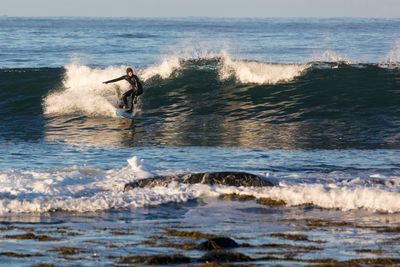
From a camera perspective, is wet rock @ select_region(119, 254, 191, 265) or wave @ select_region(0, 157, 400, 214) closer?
wet rock @ select_region(119, 254, 191, 265)

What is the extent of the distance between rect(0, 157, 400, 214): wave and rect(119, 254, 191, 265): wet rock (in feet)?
12.1

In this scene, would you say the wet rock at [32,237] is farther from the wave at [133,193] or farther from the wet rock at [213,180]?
the wet rock at [213,180]

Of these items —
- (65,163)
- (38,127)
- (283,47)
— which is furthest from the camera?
(283,47)

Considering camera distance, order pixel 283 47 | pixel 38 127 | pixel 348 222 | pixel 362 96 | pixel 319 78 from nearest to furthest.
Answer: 1. pixel 348 222
2. pixel 38 127
3. pixel 362 96
4. pixel 319 78
5. pixel 283 47

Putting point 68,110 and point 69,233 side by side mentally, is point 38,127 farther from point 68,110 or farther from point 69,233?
point 69,233

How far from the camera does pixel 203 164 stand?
59.3 feet

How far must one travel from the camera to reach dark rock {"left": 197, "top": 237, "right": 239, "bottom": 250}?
32.9 feet

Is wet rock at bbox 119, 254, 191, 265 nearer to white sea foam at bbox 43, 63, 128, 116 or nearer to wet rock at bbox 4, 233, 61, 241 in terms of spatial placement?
Result: wet rock at bbox 4, 233, 61, 241

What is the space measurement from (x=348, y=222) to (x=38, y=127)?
14.0 meters

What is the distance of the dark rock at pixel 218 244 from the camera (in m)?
10.0

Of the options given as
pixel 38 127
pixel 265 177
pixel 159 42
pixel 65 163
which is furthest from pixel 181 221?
pixel 159 42

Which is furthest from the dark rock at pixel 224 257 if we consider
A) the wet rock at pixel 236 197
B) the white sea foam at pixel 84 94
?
the white sea foam at pixel 84 94

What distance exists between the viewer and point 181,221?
40.2 feet

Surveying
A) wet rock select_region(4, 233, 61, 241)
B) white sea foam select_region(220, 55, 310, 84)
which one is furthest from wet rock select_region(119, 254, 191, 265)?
white sea foam select_region(220, 55, 310, 84)
